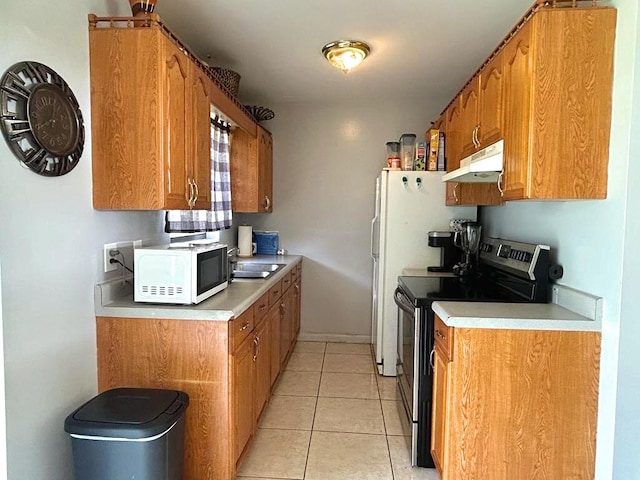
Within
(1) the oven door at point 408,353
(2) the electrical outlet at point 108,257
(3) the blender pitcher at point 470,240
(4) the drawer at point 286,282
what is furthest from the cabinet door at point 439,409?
(2) the electrical outlet at point 108,257

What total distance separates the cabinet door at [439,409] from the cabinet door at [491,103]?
1143mm

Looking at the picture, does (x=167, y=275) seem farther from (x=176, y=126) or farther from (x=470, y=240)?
(x=470, y=240)

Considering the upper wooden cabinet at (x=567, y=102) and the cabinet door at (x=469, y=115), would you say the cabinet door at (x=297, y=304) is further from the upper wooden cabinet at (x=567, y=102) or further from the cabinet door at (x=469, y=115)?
the upper wooden cabinet at (x=567, y=102)

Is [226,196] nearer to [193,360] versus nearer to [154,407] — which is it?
[193,360]

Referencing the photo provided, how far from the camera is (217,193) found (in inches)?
125

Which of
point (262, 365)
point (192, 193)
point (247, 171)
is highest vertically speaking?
point (247, 171)

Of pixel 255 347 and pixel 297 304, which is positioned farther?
pixel 297 304

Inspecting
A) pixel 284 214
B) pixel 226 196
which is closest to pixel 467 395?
pixel 226 196

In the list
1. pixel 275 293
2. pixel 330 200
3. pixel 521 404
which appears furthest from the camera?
pixel 330 200

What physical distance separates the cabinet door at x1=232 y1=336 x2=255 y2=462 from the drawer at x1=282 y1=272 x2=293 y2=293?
3.40ft

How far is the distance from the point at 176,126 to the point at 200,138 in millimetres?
278

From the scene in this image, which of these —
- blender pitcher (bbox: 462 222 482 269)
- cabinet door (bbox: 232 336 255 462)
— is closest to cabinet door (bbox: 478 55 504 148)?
blender pitcher (bbox: 462 222 482 269)

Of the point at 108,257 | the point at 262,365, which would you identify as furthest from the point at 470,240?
the point at 108,257

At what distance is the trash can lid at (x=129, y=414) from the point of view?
4.76 feet
